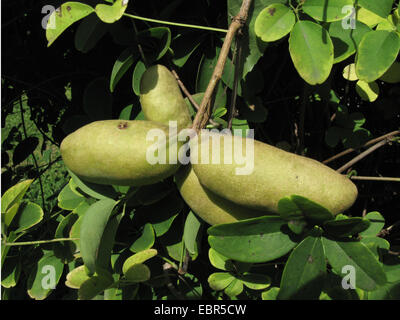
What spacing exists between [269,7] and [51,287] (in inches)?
31.9

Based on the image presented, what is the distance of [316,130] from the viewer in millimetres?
1212

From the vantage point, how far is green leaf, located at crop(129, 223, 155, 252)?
0.89 meters

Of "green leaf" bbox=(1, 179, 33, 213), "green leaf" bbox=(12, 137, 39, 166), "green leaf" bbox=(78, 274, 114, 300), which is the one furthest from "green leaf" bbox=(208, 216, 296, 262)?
"green leaf" bbox=(12, 137, 39, 166)

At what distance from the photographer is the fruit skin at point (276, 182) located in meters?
0.69

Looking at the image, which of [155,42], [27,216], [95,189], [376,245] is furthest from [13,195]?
[376,245]

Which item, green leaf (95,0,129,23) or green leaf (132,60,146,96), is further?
green leaf (132,60,146,96)

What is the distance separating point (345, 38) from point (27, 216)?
0.82 m

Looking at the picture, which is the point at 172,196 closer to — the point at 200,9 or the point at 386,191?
the point at 200,9

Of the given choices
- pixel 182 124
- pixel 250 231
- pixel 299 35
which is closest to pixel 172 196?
pixel 182 124

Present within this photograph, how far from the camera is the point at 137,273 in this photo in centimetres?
80

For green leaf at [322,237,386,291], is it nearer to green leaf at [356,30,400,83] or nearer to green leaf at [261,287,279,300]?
green leaf at [261,287,279,300]

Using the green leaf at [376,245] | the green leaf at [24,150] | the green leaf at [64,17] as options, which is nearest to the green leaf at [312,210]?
the green leaf at [376,245]

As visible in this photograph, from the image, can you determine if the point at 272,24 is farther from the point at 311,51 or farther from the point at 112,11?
the point at 112,11

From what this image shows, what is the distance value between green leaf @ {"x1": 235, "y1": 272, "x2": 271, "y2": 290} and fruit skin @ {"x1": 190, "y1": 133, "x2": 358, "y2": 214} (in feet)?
0.75
